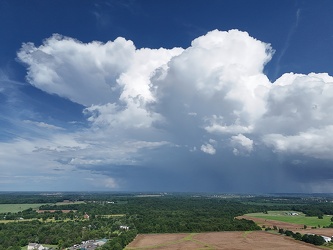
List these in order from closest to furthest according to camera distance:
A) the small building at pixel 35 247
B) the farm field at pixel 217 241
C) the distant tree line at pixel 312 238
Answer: the small building at pixel 35 247
the farm field at pixel 217 241
the distant tree line at pixel 312 238

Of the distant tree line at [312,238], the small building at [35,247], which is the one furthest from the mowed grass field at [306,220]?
the small building at [35,247]

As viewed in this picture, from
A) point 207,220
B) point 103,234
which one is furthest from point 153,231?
point 207,220

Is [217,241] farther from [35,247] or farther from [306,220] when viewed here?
[306,220]

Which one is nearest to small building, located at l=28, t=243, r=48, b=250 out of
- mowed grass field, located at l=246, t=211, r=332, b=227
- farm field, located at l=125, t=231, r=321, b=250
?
farm field, located at l=125, t=231, r=321, b=250

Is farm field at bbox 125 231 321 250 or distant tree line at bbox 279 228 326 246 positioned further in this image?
distant tree line at bbox 279 228 326 246

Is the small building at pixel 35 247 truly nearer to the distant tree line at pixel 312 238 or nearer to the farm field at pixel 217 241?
the farm field at pixel 217 241

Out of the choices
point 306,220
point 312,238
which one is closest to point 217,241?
point 312,238

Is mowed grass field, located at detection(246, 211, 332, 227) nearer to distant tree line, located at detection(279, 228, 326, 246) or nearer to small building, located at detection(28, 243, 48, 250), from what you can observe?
distant tree line, located at detection(279, 228, 326, 246)

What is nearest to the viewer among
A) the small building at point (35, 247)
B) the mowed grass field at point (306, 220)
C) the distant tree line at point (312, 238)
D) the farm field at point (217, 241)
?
the small building at point (35, 247)
